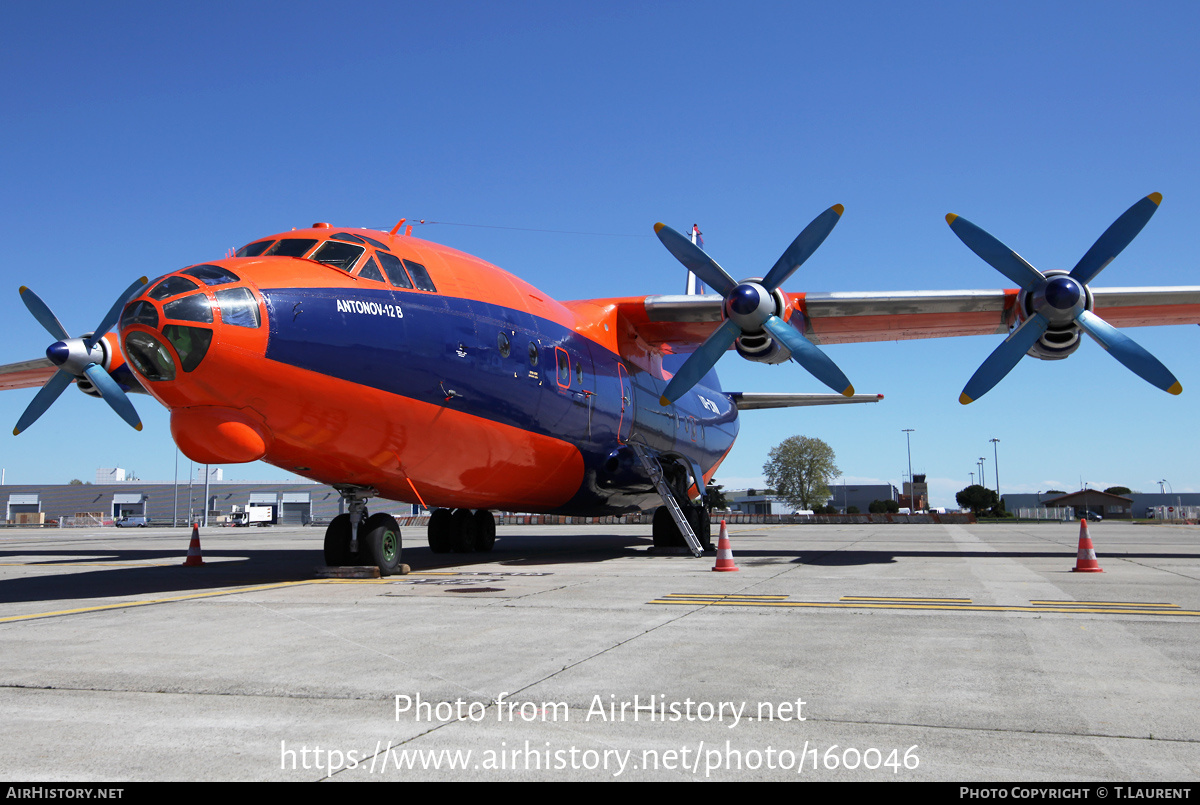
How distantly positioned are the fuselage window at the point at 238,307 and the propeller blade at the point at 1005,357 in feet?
38.0

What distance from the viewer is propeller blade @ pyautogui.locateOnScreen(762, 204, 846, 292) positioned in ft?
49.3

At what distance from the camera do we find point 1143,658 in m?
5.73

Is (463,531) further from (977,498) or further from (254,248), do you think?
(977,498)

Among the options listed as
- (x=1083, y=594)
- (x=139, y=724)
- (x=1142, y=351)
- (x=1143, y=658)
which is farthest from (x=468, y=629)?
(x=1142, y=351)

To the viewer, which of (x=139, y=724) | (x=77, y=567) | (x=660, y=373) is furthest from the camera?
(x=660, y=373)

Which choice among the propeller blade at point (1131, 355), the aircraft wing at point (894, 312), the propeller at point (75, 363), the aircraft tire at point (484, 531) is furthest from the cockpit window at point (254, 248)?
the propeller blade at point (1131, 355)

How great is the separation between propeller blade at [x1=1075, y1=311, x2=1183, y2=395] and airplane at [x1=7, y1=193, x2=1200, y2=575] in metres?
0.04

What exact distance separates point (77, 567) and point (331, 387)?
8876 mm

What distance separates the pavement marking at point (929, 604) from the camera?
26.9ft

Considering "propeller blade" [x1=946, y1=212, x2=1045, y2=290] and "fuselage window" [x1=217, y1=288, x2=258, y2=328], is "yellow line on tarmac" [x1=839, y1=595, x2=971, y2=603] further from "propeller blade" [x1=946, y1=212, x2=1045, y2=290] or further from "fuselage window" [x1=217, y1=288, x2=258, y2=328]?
"propeller blade" [x1=946, y1=212, x2=1045, y2=290]

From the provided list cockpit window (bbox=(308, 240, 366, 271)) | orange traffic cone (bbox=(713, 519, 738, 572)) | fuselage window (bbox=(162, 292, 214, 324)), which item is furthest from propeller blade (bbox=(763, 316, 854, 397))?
fuselage window (bbox=(162, 292, 214, 324))

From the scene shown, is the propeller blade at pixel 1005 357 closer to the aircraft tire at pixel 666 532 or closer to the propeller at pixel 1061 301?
the propeller at pixel 1061 301

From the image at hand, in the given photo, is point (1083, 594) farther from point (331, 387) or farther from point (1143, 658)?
point (331, 387)

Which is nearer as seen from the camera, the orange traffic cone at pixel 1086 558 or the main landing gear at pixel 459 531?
the orange traffic cone at pixel 1086 558
